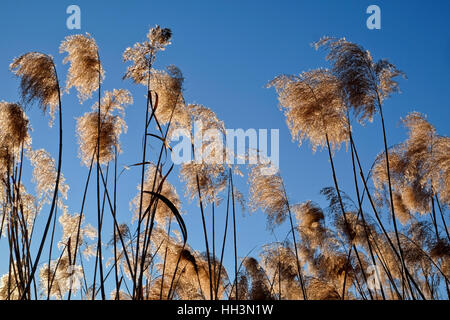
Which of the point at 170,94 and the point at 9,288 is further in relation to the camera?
the point at 170,94

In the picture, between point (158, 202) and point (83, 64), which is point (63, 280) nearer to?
point (158, 202)

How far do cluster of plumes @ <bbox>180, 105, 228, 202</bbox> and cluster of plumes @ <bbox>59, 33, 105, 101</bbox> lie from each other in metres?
1.03

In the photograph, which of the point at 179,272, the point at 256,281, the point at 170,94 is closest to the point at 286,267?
the point at 256,281

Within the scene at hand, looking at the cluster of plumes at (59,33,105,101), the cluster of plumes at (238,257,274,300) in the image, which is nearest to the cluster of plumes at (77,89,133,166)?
the cluster of plumes at (59,33,105,101)

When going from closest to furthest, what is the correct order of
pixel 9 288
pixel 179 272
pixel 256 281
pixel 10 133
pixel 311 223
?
pixel 9 288
pixel 10 133
pixel 179 272
pixel 256 281
pixel 311 223

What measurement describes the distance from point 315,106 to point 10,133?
306 cm

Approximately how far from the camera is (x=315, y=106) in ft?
14.0

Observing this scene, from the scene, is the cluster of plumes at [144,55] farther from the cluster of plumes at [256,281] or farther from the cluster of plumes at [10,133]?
the cluster of plumes at [256,281]

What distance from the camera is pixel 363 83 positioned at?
13.4 ft

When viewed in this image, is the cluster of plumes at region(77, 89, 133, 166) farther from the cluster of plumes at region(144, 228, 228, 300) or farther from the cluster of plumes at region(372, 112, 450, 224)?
the cluster of plumes at region(372, 112, 450, 224)

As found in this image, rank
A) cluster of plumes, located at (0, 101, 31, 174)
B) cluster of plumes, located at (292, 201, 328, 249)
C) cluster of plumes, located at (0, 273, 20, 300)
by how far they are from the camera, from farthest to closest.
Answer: cluster of plumes, located at (292, 201, 328, 249) < cluster of plumes, located at (0, 101, 31, 174) < cluster of plumes, located at (0, 273, 20, 300)

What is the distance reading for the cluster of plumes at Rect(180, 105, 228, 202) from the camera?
4.41 m
